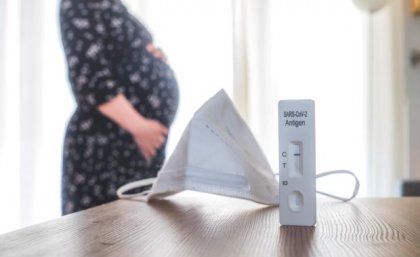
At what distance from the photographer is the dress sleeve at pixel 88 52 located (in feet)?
3.53

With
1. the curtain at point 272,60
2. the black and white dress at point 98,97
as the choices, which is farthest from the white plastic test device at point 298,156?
the curtain at point 272,60

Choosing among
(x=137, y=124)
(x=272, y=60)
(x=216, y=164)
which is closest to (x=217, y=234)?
(x=216, y=164)

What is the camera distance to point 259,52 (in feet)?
6.44

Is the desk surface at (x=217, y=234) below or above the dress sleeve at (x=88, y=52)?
below

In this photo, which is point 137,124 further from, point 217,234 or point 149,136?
point 217,234

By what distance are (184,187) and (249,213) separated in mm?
142

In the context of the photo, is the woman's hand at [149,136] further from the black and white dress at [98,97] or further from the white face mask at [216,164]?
the white face mask at [216,164]

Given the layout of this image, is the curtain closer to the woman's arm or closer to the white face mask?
the woman's arm

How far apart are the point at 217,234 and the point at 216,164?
0.27 m

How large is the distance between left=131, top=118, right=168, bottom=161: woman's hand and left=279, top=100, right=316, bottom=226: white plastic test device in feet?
2.03

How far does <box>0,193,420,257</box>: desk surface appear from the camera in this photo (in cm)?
43

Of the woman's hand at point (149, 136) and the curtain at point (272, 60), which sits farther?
the curtain at point (272, 60)

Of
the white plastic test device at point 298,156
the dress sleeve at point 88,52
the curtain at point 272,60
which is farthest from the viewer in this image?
the curtain at point 272,60

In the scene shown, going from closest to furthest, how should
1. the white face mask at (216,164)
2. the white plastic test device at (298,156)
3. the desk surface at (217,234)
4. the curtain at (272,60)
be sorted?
1. the desk surface at (217,234)
2. the white plastic test device at (298,156)
3. the white face mask at (216,164)
4. the curtain at (272,60)
